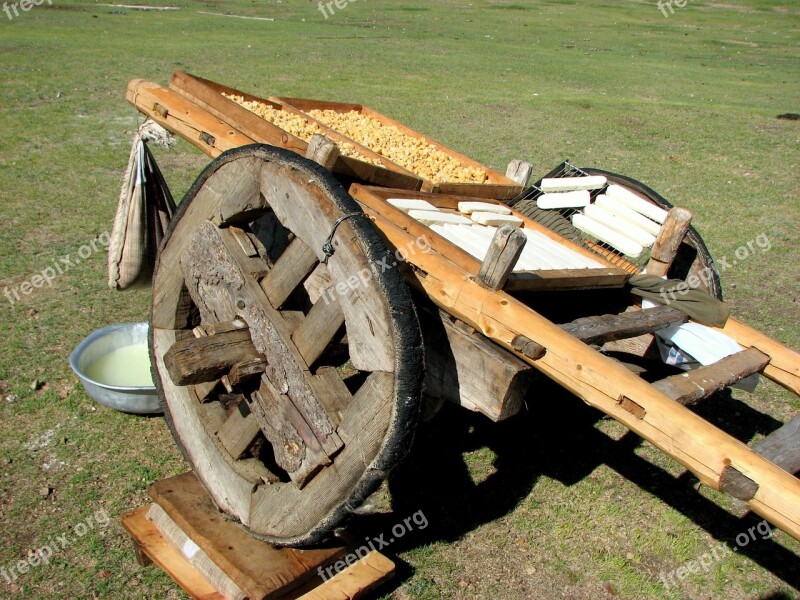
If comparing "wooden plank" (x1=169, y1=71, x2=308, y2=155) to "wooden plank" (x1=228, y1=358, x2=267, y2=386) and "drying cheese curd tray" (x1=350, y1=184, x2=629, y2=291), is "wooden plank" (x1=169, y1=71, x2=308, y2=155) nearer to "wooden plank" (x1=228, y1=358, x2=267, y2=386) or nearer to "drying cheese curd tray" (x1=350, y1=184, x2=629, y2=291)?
"drying cheese curd tray" (x1=350, y1=184, x2=629, y2=291)

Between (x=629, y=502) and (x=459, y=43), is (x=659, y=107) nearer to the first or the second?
(x=459, y=43)

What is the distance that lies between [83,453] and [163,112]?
2.31 metres

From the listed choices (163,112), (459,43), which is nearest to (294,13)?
(459,43)

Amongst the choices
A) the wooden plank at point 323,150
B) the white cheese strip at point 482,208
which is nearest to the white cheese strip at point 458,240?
the white cheese strip at point 482,208

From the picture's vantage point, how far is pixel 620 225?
4.78 metres

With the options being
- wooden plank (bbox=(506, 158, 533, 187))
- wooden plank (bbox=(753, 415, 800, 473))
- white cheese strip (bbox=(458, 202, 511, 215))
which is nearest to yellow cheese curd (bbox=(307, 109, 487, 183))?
wooden plank (bbox=(506, 158, 533, 187))

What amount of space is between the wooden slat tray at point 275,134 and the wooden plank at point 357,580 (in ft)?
6.67

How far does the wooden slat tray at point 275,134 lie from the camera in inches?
148

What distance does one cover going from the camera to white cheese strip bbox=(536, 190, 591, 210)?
4.80 metres

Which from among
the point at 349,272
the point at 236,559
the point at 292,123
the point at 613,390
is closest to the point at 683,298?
the point at 613,390

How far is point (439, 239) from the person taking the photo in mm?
3160

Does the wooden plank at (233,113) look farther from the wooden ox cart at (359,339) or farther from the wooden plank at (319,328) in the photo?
the wooden plank at (319,328)

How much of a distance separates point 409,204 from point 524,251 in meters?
0.67

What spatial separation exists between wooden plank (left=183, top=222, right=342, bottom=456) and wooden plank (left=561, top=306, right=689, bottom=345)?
1.22 m
